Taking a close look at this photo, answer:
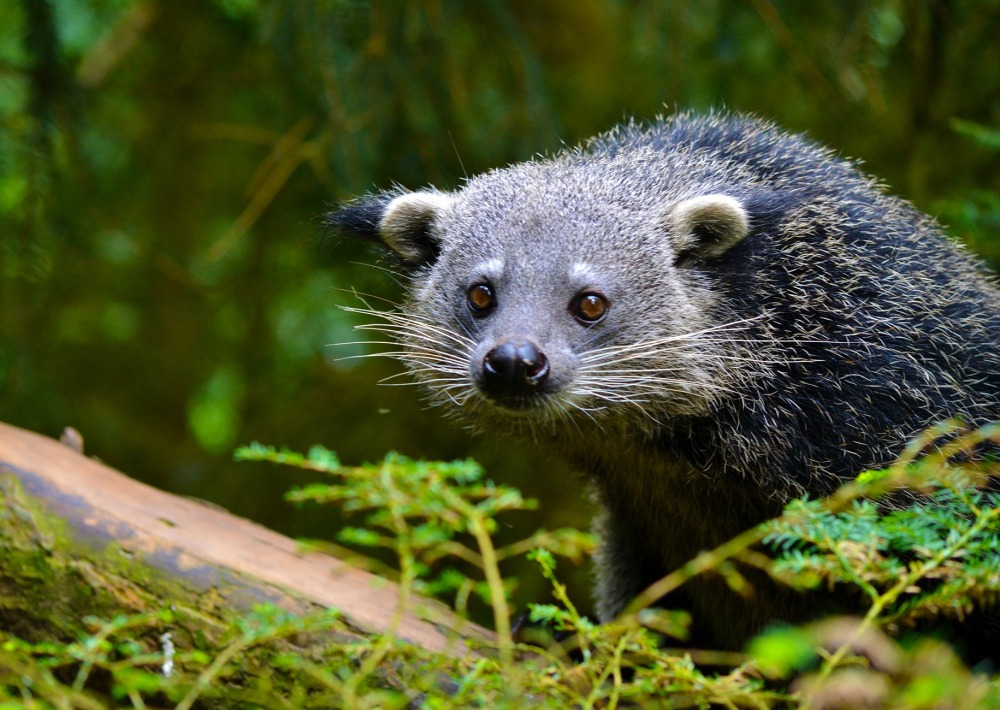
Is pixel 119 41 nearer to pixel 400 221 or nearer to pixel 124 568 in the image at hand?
pixel 400 221

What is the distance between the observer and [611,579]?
21.6 ft

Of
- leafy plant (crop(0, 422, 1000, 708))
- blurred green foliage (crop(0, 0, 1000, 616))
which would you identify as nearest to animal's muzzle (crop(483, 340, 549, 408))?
leafy plant (crop(0, 422, 1000, 708))

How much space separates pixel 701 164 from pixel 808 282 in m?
0.97

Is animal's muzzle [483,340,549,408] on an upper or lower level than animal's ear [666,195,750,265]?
lower

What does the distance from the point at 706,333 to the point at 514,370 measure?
1.14 metres

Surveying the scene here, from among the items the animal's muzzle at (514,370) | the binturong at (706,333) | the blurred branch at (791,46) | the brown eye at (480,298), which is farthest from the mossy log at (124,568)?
the blurred branch at (791,46)

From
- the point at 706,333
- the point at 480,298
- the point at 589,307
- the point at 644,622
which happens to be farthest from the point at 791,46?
the point at 644,622

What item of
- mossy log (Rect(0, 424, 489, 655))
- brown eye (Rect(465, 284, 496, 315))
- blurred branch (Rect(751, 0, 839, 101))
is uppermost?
blurred branch (Rect(751, 0, 839, 101))

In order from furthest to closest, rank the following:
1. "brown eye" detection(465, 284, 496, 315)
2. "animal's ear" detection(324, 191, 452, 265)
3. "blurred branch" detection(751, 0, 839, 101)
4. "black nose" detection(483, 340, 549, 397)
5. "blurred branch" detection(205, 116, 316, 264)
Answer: "blurred branch" detection(205, 116, 316, 264)
"blurred branch" detection(751, 0, 839, 101)
"animal's ear" detection(324, 191, 452, 265)
"brown eye" detection(465, 284, 496, 315)
"black nose" detection(483, 340, 549, 397)

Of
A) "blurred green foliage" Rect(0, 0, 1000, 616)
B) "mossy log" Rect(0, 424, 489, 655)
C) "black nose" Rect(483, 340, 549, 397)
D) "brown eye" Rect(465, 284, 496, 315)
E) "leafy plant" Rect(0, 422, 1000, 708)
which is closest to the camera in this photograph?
"leafy plant" Rect(0, 422, 1000, 708)

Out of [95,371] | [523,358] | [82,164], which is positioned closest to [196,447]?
[95,371]

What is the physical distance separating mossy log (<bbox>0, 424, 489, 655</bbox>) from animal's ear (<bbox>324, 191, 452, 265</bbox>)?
189 cm

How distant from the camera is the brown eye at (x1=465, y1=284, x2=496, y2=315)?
541 cm

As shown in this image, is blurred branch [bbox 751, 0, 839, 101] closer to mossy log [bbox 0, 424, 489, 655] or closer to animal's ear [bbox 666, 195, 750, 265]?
animal's ear [bbox 666, 195, 750, 265]
